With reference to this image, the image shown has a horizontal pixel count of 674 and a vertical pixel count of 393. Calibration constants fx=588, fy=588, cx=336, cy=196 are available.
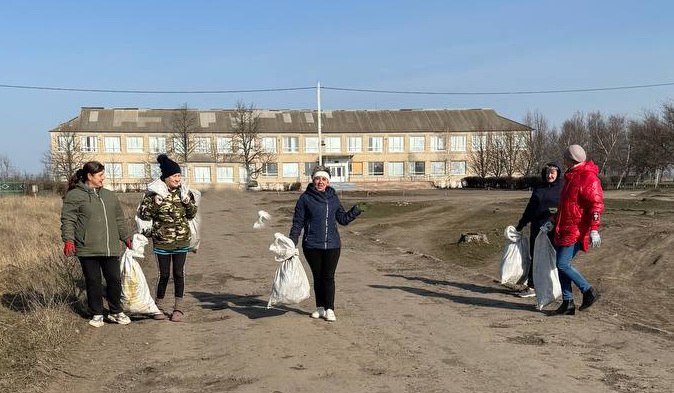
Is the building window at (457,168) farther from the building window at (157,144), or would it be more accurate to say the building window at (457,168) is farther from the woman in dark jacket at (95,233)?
the woman in dark jacket at (95,233)

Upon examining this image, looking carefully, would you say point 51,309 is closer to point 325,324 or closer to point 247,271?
point 325,324

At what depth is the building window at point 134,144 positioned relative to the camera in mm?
73812

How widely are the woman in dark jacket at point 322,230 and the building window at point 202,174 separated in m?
69.6

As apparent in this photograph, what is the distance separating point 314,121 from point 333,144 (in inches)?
160

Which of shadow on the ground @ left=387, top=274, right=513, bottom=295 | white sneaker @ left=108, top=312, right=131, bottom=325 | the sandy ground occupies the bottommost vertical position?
shadow on the ground @ left=387, top=274, right=513, bottom=295

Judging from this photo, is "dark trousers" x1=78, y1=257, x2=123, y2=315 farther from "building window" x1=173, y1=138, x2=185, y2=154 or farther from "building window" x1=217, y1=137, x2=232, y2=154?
"building window" x1=217, y1=137, x2=232, y2=154

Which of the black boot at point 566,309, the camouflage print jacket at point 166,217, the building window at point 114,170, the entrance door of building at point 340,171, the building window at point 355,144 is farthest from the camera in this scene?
the entrance door of building at point 340,171

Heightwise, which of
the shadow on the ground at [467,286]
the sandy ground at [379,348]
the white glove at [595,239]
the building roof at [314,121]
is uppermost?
the building roof at [314,121]

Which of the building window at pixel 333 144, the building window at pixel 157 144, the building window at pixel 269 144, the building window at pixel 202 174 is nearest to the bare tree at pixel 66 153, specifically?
the building window at pixel 157 144

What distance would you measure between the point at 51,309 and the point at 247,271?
16.0 feet

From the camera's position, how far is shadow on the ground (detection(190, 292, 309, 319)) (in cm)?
745

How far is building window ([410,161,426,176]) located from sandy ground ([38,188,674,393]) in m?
71.1

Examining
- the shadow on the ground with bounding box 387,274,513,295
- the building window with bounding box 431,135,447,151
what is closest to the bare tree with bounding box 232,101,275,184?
the building window with bounding box 431,135,447,151

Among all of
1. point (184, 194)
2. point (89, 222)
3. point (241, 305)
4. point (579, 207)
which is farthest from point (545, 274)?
point (89, 222)
